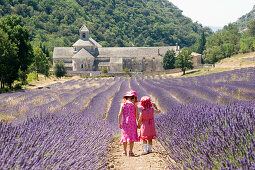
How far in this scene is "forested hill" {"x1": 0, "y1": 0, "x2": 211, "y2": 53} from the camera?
126 m

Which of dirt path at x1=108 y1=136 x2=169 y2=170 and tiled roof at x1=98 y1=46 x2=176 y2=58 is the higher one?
tiled roof at x1=98 y1=46 x2=176 y2=58

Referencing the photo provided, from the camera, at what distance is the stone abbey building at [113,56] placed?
72438 mm

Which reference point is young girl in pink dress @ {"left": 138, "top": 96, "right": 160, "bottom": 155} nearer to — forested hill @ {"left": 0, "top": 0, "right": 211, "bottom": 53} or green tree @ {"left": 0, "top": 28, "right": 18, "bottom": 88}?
green tree @ {"left": 0, "top": 28, "right": 18, "bottom": 88}

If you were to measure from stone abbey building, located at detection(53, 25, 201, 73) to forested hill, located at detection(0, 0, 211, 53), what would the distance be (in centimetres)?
2966

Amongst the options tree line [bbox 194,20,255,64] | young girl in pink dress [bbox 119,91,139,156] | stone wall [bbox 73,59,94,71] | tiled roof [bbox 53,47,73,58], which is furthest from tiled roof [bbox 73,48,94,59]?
young girl in pink dress [bbox 119,91,139,156]

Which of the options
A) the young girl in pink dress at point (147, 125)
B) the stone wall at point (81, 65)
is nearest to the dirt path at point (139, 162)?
the young girl in pink dress at point (147, 125)

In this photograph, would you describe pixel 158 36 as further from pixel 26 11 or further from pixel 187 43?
pixel 26 11

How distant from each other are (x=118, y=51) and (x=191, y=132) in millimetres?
74811

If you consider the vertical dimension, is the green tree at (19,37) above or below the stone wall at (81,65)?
above

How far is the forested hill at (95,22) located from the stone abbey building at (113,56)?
29656 mm

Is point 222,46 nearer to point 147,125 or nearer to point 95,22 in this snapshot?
point 147,125

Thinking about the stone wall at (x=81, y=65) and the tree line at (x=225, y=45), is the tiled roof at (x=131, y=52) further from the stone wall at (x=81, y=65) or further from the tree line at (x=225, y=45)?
the tree line at (x=225, y=45)

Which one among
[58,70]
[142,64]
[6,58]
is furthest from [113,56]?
[6,58]

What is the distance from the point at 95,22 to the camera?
5812 inches
